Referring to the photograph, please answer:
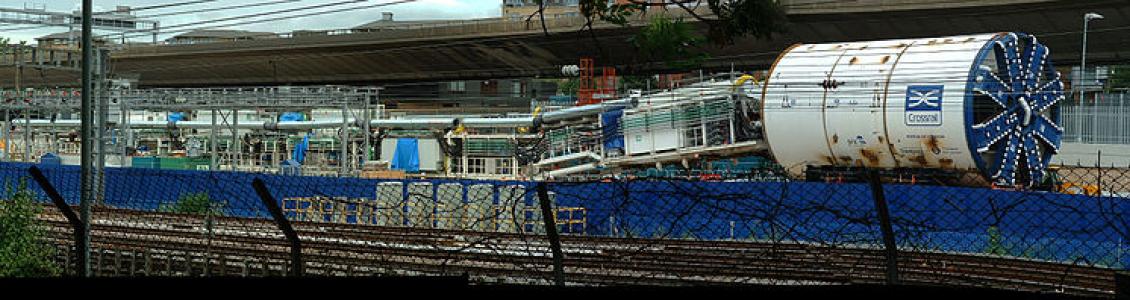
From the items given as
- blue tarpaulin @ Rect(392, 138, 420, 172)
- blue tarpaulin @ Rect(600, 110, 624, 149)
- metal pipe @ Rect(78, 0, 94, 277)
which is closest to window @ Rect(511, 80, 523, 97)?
blue tarpaulin @ Rect(392, 138, 420, 172)

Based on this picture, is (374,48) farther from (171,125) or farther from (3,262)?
(3,262)

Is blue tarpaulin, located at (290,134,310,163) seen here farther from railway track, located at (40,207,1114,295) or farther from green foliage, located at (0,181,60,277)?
green foliage, located at (0,181,60,277)

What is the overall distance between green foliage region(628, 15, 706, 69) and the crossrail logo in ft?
64.8

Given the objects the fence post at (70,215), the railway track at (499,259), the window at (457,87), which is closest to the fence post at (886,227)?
the railway track at (499,259)

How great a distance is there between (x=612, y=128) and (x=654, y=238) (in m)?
20.3

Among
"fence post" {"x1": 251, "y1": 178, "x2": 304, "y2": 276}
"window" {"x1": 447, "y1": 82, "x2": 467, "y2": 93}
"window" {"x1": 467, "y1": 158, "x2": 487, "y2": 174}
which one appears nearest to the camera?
"fence post" {"x1": 251, "y1": 178, "x2": 304, "y2": 276}

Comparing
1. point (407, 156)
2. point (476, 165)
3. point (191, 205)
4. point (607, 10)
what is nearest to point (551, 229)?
point (607, 10)

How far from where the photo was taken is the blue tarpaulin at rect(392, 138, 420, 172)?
44875 millimetres

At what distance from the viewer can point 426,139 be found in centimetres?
4472

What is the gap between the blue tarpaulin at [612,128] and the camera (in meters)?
33.8

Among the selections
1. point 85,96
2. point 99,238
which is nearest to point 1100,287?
point 85,96

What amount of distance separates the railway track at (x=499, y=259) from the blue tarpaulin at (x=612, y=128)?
13.0 meters

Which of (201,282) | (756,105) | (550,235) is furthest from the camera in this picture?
(756,105)

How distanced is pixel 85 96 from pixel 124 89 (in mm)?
27021
